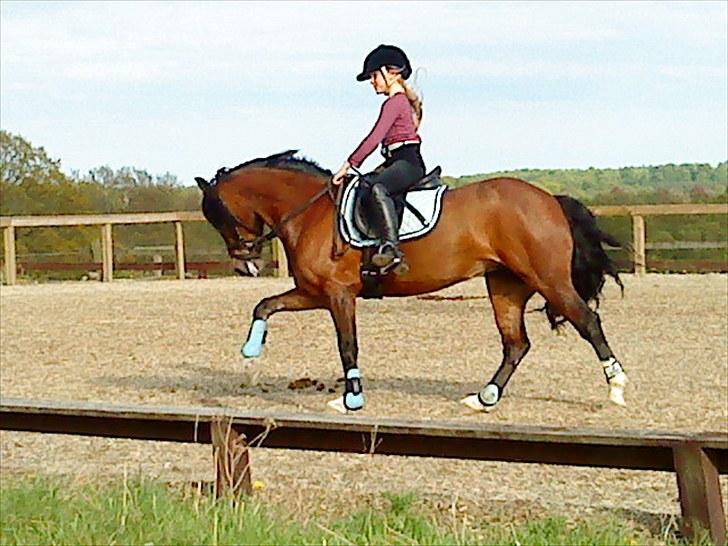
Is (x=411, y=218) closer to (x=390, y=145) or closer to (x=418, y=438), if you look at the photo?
(x=390, y=145)

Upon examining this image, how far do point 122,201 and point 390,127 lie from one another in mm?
28795

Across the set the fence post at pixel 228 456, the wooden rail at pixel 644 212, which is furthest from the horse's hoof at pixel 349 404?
the wooden rail at pixel 644 212

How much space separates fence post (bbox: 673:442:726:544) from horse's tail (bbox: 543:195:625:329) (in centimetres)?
459

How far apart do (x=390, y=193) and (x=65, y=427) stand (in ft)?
11.9

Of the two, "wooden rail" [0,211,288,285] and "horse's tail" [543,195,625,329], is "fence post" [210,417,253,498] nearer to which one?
"horse's tail" [543,195,625,329]

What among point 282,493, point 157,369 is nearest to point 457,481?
point 282,493

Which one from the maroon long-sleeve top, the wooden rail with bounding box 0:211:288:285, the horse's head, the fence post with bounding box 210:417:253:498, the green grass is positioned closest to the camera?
the green grass

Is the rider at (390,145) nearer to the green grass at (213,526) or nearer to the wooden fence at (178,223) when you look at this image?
the green grass at (213,526)

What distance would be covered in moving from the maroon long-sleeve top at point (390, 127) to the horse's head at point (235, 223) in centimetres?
115

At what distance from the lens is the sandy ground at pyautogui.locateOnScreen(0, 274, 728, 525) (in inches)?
277

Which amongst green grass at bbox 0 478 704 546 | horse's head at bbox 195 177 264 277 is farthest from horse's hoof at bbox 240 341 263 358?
green grass at bbox 0 478 704 546

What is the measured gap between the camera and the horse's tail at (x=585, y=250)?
31.7ft

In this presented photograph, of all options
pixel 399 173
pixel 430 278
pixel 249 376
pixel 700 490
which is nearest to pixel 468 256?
pixel 430 278

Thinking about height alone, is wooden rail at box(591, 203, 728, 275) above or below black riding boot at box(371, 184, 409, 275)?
above
